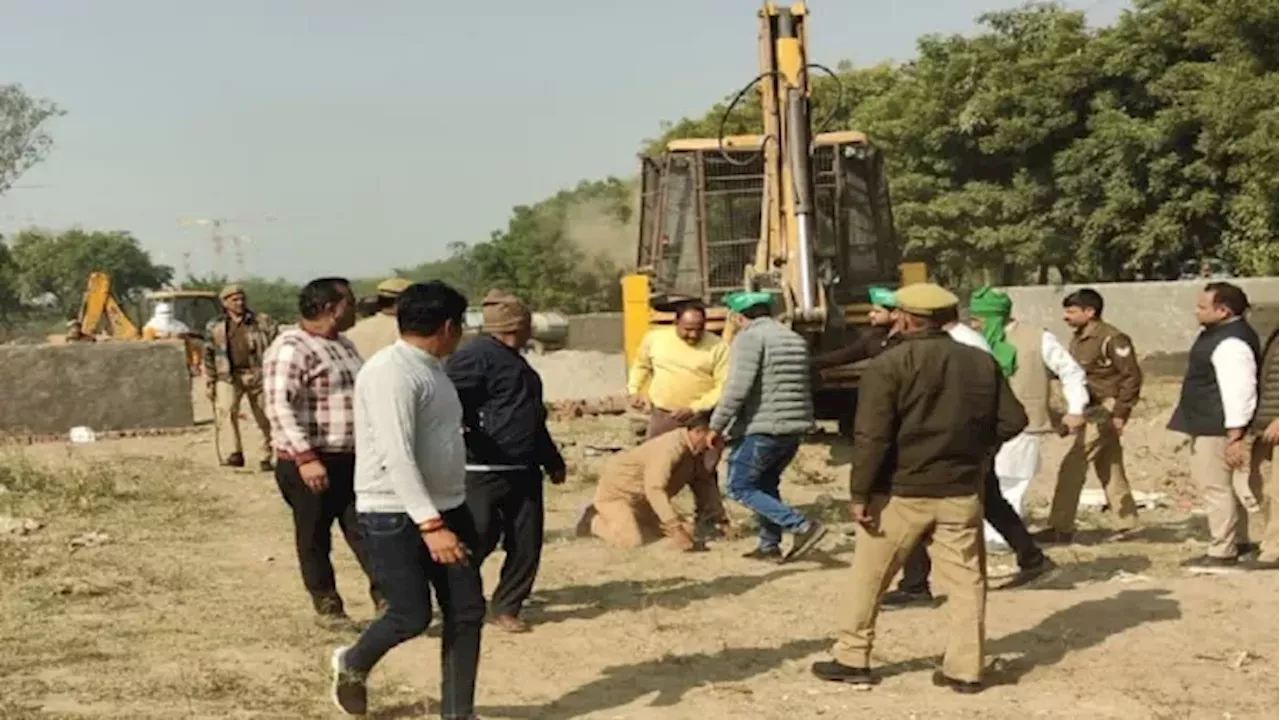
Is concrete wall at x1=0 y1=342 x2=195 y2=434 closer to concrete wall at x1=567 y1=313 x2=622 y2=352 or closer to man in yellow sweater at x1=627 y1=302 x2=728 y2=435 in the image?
man in yellow sweater at x1=627 y1=302 x2=728 y2=435

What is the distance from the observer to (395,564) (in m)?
5.52

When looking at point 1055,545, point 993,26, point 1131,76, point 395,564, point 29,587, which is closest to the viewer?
point 395,564

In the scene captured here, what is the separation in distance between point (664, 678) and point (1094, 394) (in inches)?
166

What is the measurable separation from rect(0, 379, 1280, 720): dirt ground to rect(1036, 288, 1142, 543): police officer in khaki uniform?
40cm

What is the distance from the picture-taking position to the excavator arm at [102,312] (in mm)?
31766

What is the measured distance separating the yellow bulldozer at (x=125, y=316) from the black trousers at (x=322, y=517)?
16863 millimetres

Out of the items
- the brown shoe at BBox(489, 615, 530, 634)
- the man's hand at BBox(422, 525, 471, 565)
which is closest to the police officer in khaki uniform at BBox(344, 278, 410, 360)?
the brown shoe at BBox(489, 615, 530, 634)

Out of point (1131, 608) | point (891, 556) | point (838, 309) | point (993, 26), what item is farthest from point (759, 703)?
point (993, 26)

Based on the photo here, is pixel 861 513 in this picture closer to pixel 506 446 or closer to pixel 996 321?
pixel 506 446

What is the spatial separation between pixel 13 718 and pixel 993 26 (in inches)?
1149

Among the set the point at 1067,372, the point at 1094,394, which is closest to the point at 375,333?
the point at 1067,372

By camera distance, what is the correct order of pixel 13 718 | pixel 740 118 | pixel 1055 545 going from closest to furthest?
pixel 13 718 → pixel 1055 545 → pixel 740 118

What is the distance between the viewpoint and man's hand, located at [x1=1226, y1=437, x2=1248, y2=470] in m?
8.12

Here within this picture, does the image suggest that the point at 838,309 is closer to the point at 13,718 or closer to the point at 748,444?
the point at 748,444
